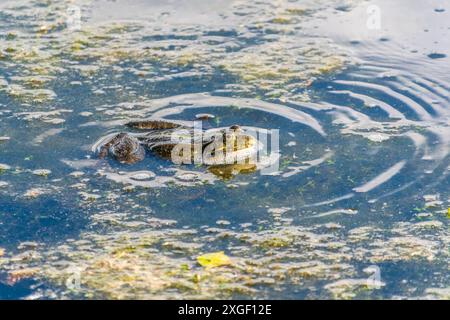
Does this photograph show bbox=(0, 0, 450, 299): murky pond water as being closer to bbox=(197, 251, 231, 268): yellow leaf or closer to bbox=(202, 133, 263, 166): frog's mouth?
bbox=(197, 251, 231, 268): yellow leaf

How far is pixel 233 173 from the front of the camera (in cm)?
698

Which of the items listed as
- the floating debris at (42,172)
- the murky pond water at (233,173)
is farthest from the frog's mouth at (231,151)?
the floating debris at (42,172)

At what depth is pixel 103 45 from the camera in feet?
30.1

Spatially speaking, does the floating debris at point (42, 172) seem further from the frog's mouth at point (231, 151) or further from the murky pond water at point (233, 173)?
the frog's mouth at point (231, 151)

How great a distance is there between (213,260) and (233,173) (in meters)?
1.37

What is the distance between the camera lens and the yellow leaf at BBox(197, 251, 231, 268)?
18.8ft

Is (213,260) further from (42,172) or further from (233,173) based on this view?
(42,172)

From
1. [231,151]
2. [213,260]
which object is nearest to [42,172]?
[231,151]

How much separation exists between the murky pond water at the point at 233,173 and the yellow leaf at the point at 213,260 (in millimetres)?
21

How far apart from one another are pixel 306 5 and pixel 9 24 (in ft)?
12.1

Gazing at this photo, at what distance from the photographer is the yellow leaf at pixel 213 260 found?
5730mm
